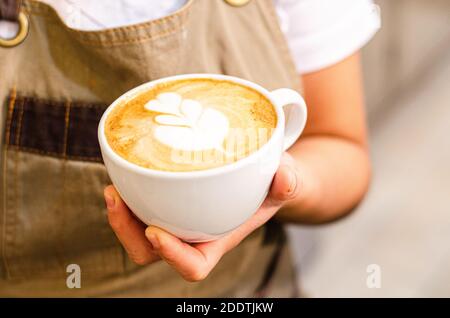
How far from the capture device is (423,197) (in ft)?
4.68

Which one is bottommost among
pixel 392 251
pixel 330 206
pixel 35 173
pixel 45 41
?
pixel 392 251

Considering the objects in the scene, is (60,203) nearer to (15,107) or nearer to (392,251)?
(15,107)

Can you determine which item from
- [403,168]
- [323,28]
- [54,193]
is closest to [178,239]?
A: [54,193]

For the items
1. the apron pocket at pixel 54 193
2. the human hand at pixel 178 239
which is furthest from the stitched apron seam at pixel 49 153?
the human hand at pixel 178 239

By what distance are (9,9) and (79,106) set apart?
101 mm

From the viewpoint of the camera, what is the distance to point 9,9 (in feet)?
1.61

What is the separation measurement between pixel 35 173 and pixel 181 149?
0.68 ft

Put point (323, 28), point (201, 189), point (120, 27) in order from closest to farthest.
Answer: point (201, 189) < point (120, 27) < point (323, 28)

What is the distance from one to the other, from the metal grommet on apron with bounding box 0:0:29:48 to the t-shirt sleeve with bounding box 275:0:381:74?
248mm

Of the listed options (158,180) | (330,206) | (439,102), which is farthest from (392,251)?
(158,180)

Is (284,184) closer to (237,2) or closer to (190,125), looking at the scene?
(190,125)

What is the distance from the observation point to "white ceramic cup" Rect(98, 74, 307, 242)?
0.36m

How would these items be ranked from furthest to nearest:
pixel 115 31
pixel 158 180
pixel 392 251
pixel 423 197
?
pixel 423 197 → pixel 392 251 → pixel 115 31 → pixel 158 180

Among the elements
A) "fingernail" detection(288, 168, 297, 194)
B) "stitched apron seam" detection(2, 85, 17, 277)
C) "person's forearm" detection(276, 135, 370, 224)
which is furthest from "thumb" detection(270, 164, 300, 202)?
"stitched apron seam" detection(2, 85, 17, 277)
